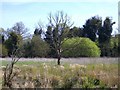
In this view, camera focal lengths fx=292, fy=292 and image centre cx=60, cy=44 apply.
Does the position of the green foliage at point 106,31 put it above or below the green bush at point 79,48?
above

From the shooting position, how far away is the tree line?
21.1 metres

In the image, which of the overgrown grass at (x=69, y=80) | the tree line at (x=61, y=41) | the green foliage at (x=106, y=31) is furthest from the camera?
the green foliage at (x=106, y=31)

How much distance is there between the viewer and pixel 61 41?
21.5 meters

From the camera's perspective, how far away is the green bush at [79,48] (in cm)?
2197

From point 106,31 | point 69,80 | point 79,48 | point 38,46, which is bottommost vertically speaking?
point 69,80

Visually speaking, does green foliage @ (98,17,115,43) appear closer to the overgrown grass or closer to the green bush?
the green bush

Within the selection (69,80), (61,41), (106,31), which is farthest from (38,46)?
(69,80)

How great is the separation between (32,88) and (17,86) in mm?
414

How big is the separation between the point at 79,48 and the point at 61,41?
1.73 metres

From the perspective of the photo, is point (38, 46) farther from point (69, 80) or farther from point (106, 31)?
point (69, 80)

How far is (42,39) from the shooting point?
2478 centimetres

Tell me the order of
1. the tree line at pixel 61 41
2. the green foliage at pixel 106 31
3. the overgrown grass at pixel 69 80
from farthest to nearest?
1. the green foliage at pixel 106 31
2. the tree line at pixel 61 41
3. the overgrown grass at pixel 69 80

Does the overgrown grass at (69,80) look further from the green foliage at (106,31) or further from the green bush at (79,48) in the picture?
the green foliage at (106,31)

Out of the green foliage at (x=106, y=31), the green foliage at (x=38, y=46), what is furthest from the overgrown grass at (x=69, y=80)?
the green foliage at (x=106, y=31)
